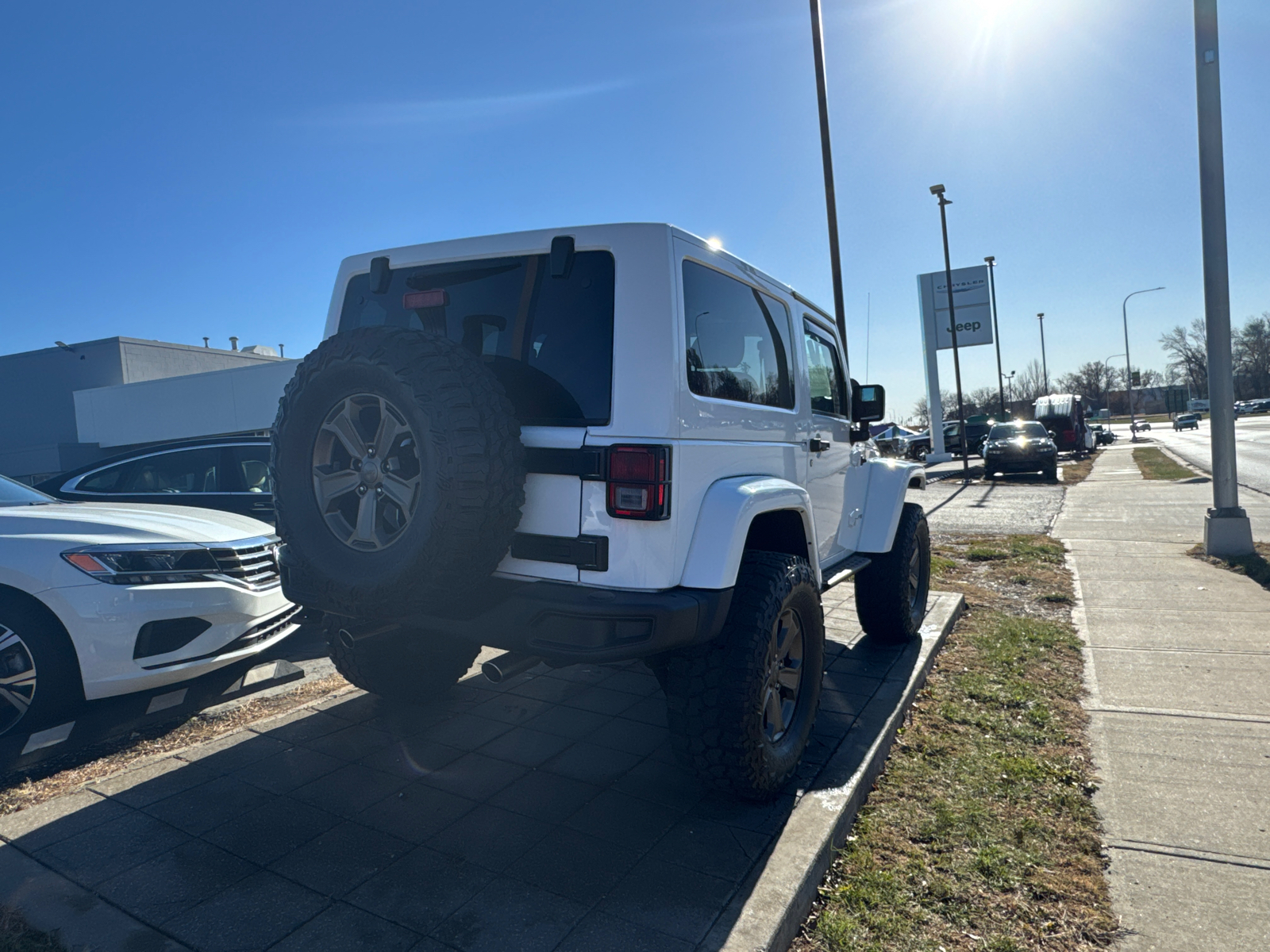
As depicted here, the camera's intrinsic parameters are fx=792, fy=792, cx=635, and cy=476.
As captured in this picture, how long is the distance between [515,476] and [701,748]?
3.84 ft

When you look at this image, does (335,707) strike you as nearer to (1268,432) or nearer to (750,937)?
(750,937)

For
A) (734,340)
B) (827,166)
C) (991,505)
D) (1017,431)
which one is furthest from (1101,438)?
(734,340)

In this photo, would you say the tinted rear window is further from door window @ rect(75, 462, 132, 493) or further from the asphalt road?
the asphalt road

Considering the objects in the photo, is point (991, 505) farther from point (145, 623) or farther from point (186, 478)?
point (145, 623)

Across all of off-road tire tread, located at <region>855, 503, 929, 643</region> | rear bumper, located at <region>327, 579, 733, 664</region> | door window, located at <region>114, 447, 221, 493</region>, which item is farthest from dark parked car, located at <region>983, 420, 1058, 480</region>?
rear bumper, located at <region>327, 579, 733, 664</region>

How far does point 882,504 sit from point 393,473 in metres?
3.21

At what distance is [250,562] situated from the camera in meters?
4.34

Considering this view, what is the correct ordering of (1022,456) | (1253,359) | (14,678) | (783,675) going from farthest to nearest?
(1253,359), (1022,456), (14,678), (783,675)

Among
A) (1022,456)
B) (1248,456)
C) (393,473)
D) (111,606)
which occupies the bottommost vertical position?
(1248,456)

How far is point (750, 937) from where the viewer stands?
2.19m

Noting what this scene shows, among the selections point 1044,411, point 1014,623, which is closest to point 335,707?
point 1014,623

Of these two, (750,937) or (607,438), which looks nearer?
(750,937)

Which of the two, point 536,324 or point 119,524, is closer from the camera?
point 536,324

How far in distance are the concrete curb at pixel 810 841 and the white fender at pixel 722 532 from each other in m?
0.90
